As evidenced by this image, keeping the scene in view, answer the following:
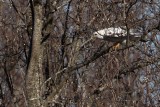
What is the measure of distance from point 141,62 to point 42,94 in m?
2.09

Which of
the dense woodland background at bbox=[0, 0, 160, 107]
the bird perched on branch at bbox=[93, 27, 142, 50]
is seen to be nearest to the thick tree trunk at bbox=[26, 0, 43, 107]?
the dense woodland background at bbox=[0, 0, 160, 107]

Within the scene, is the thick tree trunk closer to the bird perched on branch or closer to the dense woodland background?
the dense woodland background

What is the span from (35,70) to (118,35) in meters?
1.65

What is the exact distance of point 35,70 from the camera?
29.5ft

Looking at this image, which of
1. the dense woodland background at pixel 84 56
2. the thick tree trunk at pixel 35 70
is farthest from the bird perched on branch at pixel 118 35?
the thick tree trunk at pixel 35 70

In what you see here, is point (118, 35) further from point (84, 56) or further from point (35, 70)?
point (84, 56)

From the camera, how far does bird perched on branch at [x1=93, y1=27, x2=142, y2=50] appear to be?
27.7 ft

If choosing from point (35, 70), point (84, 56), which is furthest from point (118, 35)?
point (84, 56)

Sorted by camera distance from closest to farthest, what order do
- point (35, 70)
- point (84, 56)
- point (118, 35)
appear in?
1. point (118, 35)
2. point (35, 70)
3. point (84, 56)

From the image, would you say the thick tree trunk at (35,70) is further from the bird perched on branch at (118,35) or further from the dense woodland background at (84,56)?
the bird perched on branch at (118,35)

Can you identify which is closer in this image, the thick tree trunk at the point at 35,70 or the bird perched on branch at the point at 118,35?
the bird perched on branch at the point at 118,35

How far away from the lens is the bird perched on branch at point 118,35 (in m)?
8.44

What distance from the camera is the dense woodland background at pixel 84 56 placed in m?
9.08

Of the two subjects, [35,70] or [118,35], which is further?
[35,70]
